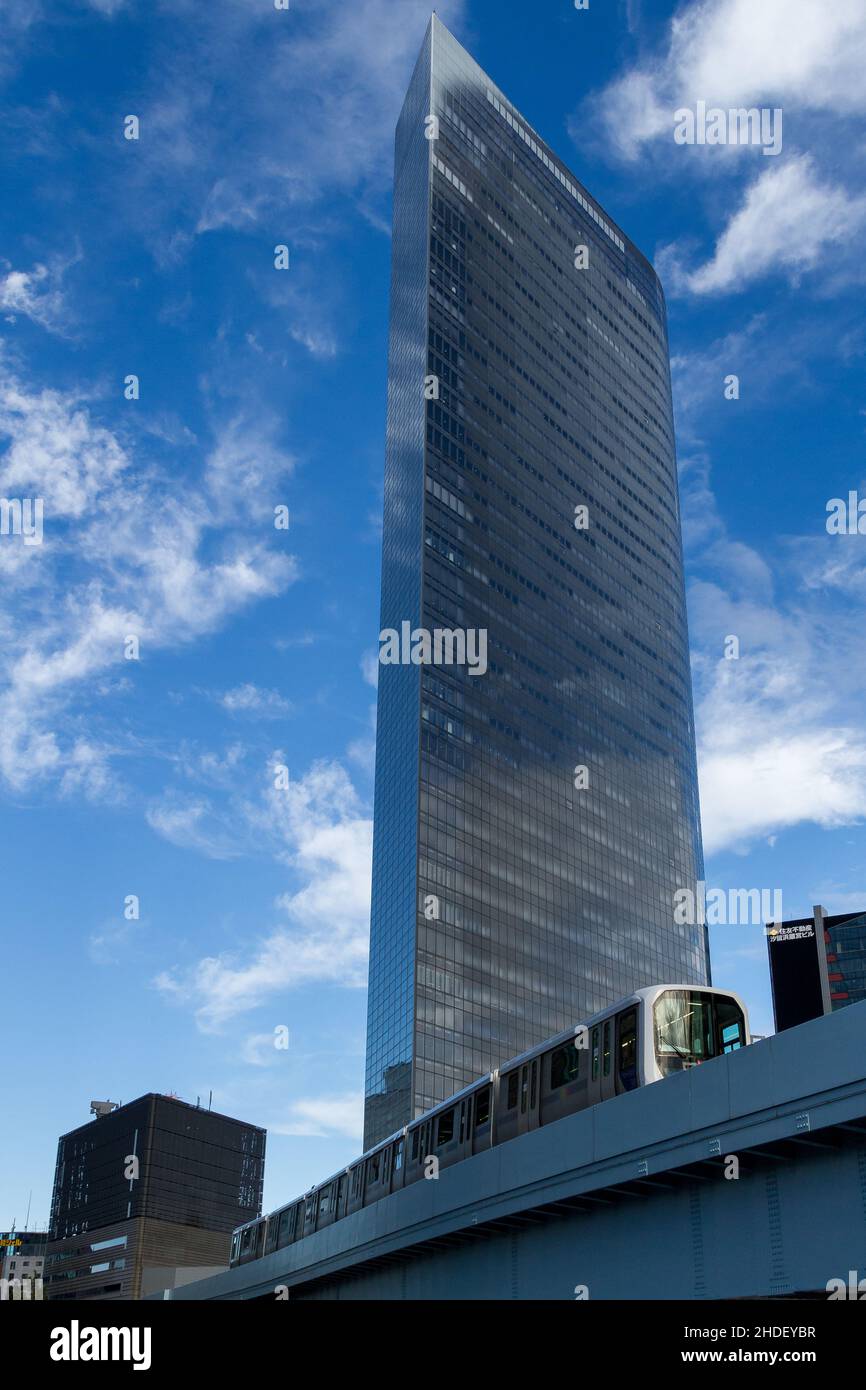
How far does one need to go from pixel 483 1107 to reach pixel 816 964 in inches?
5991

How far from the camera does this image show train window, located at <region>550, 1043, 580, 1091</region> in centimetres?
2191

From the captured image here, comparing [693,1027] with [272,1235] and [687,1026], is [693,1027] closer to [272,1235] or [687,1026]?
[687,1026]

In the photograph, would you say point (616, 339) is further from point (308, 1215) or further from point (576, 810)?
point (308, 1215)

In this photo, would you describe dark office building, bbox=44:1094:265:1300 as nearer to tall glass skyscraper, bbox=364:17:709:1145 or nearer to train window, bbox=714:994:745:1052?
tall glass skyscraper, bbox=364:17:709:1145

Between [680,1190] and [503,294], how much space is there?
505ft

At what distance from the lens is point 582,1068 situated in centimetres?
2159

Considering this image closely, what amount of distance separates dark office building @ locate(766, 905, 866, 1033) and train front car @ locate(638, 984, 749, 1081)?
479ft

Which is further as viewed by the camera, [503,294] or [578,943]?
[503,294]

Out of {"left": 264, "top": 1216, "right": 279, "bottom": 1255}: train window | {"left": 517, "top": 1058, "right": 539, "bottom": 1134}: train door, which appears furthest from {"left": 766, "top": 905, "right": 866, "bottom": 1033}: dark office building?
{"left": 517, "top": 1058, "right": 539, "bottom": 1134}: train door

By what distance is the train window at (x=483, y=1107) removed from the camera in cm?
2541

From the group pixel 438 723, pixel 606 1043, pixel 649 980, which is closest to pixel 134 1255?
pixel 649 980

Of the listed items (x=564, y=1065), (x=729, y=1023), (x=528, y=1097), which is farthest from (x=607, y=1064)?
(x=528, y=1097)
